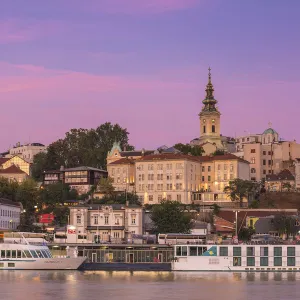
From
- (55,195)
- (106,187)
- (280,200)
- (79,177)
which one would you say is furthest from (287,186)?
(55,195)

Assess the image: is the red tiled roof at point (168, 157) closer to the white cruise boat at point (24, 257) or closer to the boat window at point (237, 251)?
the boat window at point (237, 251)

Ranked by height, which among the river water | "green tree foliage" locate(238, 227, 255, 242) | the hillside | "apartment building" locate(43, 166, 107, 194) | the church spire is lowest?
the river water

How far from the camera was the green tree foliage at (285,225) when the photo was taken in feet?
421

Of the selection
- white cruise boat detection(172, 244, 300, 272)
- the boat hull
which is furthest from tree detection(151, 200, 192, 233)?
the boat hull

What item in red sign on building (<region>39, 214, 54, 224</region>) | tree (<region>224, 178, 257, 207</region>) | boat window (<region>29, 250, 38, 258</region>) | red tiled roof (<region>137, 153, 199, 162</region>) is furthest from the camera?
red tiled roof (<region>137, 153, 199, 162</region>)

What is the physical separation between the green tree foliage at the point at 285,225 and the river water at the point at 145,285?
1466 inches

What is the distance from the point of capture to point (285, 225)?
128 meters

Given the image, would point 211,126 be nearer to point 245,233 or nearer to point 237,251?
point 245,233

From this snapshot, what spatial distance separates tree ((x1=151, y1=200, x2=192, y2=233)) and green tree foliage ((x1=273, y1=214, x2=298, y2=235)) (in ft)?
37.8

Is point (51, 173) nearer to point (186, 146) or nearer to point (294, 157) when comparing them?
point (186, 146)

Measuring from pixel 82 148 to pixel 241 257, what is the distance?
86058 mm

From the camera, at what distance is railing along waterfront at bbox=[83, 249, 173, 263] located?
101 metres

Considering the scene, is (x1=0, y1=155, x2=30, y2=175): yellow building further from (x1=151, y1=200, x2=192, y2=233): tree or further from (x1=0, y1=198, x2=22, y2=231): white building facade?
(x1=151, y1=200, x2=192, y2=233): tree

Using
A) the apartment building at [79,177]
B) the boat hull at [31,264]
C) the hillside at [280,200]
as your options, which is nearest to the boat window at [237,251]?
the boat hull at [31,264]
